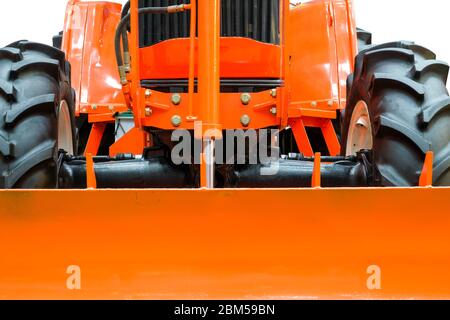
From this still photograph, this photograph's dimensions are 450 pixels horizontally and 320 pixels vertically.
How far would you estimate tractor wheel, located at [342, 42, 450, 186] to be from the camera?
386 cm

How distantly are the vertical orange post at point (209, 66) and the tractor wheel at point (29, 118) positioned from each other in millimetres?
941

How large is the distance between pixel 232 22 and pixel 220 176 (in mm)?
874

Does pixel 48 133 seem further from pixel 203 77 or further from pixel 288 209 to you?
pixel 288 209

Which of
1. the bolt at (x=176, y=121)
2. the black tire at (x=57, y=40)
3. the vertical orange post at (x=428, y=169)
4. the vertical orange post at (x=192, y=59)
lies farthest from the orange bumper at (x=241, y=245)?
the black tire at (x=57, y=40)

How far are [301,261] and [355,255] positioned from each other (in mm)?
224

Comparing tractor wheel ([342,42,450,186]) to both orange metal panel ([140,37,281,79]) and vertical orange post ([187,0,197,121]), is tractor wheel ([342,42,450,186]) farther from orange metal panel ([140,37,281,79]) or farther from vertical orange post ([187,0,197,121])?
vertical orange post ([187,0,197,121])

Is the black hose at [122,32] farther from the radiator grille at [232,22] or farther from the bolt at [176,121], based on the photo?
the bolt at [176,121]

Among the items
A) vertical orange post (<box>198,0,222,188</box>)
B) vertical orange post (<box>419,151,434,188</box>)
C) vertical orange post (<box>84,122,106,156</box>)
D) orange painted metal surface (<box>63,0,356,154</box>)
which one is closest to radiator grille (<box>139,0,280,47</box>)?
vertical orange post (<box>198,0,222,188</box>)

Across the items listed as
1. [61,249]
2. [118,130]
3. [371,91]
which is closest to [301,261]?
[61,249]

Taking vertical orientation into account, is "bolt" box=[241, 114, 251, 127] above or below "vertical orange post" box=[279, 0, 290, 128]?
below

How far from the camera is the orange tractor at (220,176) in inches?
118

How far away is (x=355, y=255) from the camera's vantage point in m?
3.01

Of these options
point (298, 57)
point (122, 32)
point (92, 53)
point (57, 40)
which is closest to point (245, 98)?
point (122, 32)
